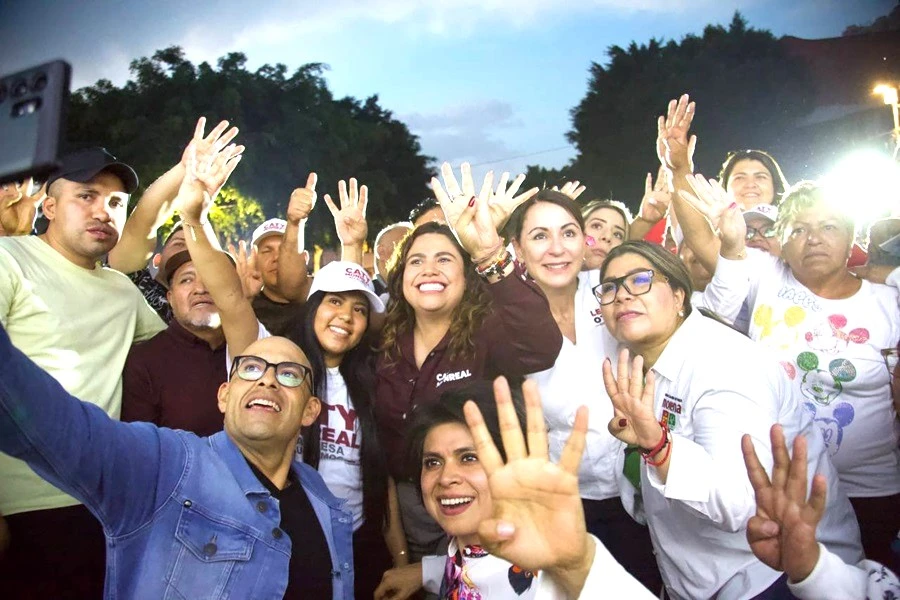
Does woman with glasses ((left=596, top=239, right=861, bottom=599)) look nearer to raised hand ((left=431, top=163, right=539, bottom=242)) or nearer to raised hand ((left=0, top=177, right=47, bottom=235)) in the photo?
raised hand ((left=431, top=163, right=539, bottom=242))

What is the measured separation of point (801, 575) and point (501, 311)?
1526mm

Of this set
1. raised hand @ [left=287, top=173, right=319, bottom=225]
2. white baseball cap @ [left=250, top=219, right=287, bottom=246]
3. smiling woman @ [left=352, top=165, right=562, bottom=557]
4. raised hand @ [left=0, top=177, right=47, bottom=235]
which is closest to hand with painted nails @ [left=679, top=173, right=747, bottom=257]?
smiling woman @ [left=352, top=165, right=562, bottom=557]

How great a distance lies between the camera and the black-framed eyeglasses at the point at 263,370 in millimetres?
2520

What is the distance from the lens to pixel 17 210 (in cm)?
356

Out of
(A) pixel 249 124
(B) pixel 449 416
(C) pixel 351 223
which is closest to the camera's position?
(B) pixel 449 416

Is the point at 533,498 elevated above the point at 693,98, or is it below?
below

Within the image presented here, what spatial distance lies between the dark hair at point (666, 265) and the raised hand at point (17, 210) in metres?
3.00

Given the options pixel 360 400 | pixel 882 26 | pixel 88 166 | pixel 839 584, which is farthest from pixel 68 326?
pixel 882 26

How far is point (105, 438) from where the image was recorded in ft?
5.69

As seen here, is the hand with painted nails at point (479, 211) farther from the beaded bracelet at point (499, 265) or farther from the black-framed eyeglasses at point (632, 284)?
the black-framed eyeglasses at point (632, 284)

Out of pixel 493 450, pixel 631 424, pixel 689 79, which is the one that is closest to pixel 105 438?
pixel 493 450

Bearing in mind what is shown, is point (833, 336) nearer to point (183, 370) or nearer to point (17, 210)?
point (183, 370)

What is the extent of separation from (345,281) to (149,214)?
1109 mm

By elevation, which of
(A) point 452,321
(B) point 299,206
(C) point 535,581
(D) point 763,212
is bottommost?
(C) point 535,581
